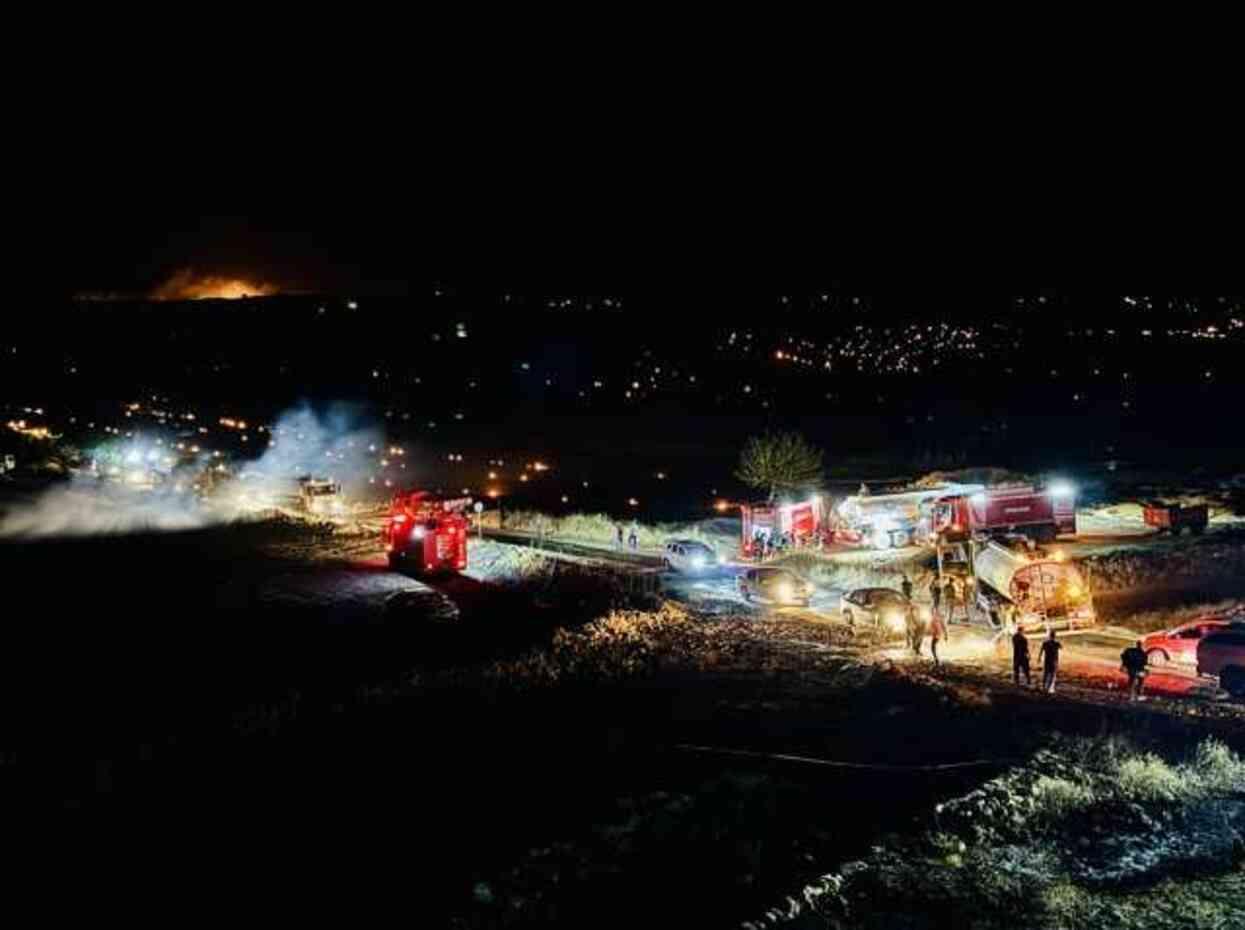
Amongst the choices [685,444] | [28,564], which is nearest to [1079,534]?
[28,564]

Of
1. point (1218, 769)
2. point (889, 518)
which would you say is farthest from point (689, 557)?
point (1218, 769)

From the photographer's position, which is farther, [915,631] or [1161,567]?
[1161,567]

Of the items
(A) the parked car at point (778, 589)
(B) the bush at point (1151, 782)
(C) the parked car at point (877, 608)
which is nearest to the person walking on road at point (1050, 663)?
(B) the bush at point (1151, 782)

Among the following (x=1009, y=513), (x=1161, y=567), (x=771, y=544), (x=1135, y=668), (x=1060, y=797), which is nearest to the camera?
(x=1060, y=797)

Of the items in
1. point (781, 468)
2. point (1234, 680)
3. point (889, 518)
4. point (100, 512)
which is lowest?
point (1234, 680)

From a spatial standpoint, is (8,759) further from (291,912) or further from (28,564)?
(28,564)

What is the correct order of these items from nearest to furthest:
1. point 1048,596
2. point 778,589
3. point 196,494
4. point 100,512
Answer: point 1048,596 → point 778,589 → point 100,512 → point 196,494

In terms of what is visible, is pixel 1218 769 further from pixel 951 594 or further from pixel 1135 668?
pixel 951 594

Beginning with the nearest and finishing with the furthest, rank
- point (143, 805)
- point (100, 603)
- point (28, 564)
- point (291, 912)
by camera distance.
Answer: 1. point (291, 912)
2. point (143, 805)
3. point (100, 603)
4. point (28, 564)
